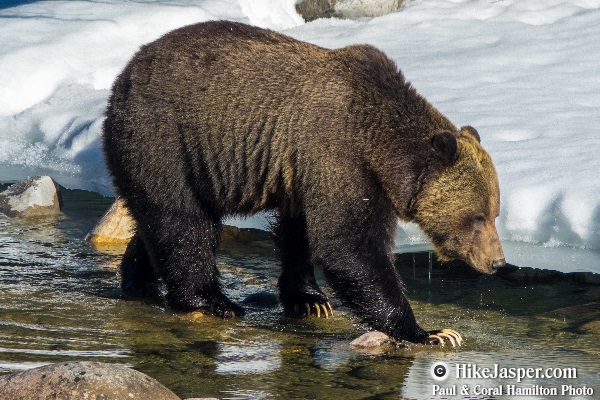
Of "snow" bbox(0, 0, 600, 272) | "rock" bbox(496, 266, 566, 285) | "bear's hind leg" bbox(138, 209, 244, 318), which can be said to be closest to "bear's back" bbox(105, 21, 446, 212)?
"bear's hind leg" bbox(138, 209, 244, 318)

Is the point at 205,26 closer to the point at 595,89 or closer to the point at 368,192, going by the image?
the point at 368,192

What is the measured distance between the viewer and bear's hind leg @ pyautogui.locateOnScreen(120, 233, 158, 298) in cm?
752

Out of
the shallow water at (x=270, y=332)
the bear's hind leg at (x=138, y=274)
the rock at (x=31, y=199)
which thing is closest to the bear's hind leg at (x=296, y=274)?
the shallow water at (x=270, y=332)

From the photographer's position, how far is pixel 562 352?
5973 mm

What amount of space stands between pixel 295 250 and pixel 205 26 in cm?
177

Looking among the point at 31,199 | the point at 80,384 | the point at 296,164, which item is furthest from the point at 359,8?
the point at 80,384

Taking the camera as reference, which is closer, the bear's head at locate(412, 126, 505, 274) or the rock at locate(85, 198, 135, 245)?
the bear's head at locate(412, 126, 505, 274)

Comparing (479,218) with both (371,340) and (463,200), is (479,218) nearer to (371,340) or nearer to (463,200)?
(463,200)

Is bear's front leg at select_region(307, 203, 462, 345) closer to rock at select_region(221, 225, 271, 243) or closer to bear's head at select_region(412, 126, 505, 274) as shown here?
bear's head at select_region(412, 126, 505, 274)

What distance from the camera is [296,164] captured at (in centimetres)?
655

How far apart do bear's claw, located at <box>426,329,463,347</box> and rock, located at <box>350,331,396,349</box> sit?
25 centimetres
